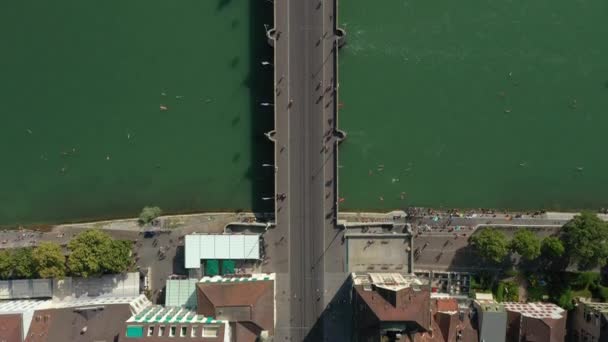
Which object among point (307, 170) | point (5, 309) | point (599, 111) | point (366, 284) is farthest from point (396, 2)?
point (5, 309)

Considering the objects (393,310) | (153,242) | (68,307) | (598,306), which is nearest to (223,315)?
(153,242)

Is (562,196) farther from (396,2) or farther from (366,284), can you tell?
(396,2)

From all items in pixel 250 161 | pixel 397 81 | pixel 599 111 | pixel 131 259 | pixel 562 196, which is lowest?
pixel 131 259

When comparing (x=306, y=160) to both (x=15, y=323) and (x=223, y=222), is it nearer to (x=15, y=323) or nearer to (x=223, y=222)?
(x=223, y=222)

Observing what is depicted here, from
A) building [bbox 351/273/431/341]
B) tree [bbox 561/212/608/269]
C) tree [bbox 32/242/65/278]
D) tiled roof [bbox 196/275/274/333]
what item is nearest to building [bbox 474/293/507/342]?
building [bbox 351/273/431/341]

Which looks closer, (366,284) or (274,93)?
(366,284)

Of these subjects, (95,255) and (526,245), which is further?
(95,255)
